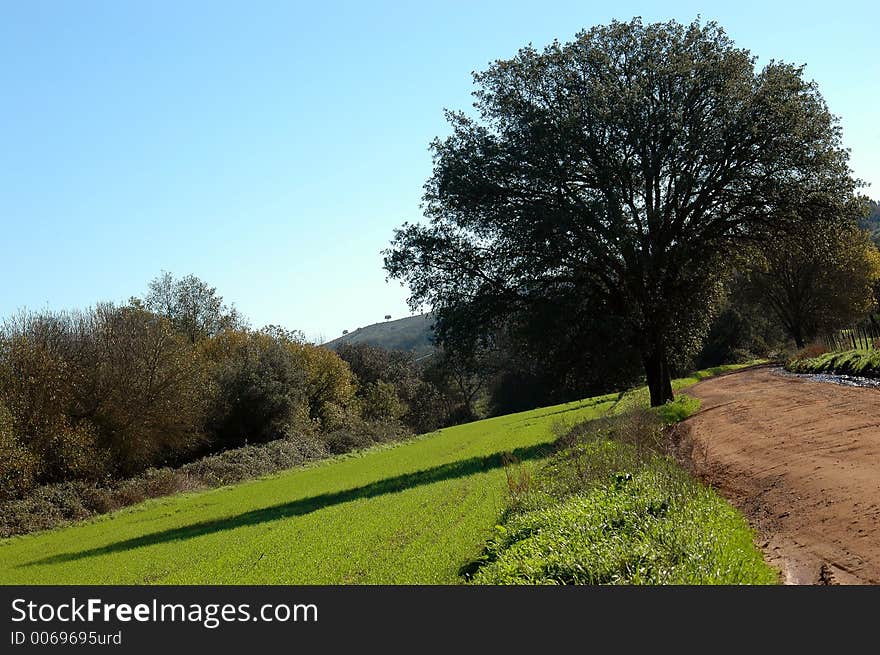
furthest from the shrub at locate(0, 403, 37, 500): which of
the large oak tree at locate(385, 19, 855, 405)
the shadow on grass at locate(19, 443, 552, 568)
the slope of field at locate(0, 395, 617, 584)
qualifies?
the large oak tree at locate(385, 19, 855, 405)

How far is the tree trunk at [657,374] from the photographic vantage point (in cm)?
2872

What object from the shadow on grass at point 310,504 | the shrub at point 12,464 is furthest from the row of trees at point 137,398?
the shadow on grass at point 310,504

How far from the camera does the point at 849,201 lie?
86.9 ft

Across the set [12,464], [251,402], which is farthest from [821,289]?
[12,464]

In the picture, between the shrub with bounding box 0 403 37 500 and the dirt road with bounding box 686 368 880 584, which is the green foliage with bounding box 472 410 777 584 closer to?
the dirt road with bounding box 686 368 880 584

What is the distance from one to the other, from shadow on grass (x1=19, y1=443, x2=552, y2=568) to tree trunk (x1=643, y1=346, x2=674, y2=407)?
6.25 meters

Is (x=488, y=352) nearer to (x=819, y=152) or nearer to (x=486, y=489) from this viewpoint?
(x=486, y=489)

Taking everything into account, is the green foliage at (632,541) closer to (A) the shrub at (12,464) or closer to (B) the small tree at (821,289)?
(A) the shrub at (12,464)

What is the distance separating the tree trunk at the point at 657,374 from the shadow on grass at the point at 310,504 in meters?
6.25

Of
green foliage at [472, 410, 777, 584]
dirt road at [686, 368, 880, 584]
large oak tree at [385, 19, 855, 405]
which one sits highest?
large oak tree at [385, 19, 855, 405]

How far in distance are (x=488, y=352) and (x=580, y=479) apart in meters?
15.1

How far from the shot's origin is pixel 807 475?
1252 centimetres

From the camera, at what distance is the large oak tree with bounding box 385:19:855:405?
25266 millimetres

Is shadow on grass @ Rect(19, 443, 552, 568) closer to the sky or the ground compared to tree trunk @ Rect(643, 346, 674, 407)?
closer to the ground
